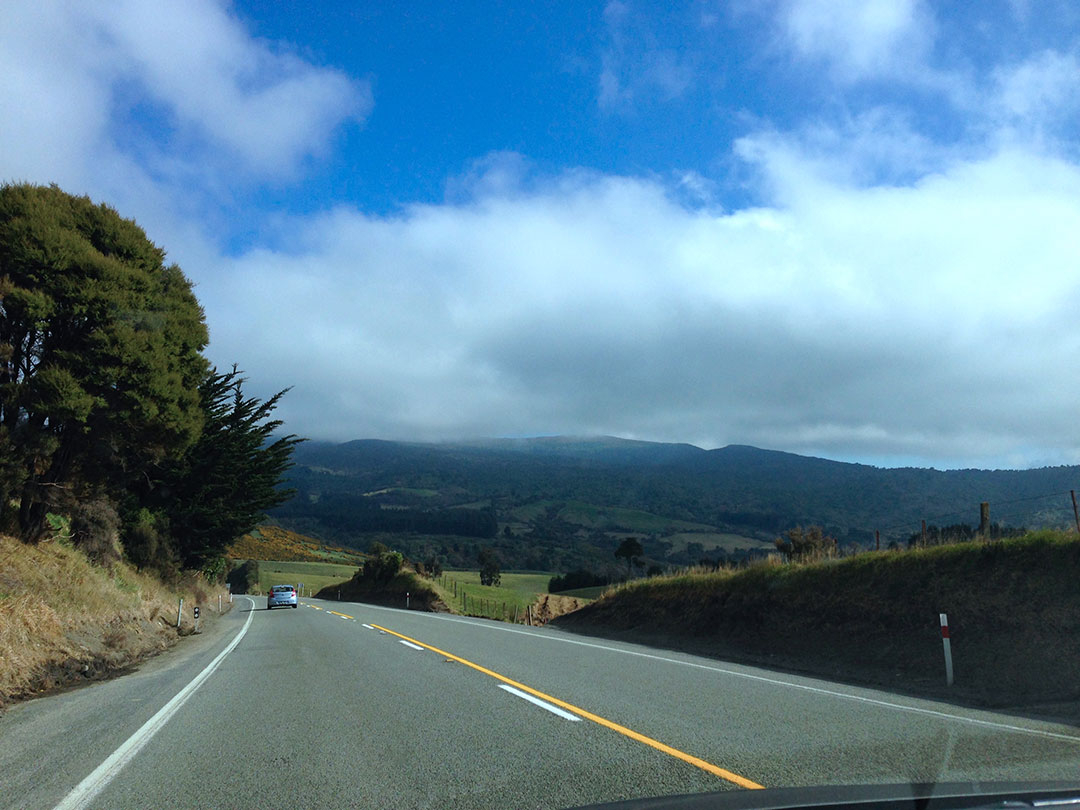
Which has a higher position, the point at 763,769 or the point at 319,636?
the point at 763,769

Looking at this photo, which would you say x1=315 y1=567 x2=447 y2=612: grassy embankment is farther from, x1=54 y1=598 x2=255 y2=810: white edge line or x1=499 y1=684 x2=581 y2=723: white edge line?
x1=54 y1=598 x2=255 y2=810: white edge line

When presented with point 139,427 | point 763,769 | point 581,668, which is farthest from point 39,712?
point 139,427

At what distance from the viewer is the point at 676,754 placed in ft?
20.6

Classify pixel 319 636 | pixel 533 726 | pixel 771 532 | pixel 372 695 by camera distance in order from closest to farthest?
pixel 533 726 < pixel 372 695 < pixel 319 636 < pixel 771 532

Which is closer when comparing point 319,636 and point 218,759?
point 218,759

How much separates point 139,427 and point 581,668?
14.4 meters

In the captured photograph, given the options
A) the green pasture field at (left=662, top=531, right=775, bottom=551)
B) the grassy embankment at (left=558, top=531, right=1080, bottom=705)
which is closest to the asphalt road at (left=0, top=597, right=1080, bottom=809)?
the grassy embankment at (left=558, top=531, right=1080, bottom=705)

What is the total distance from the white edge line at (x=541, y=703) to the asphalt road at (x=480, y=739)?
0.13ft

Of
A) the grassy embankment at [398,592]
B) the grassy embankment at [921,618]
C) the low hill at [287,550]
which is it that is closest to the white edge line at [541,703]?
the grassy embankment at [921,618]

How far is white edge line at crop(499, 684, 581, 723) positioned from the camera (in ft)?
26.2

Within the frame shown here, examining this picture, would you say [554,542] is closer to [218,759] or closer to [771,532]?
[771,532]

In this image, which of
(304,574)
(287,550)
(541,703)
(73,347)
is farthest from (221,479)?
(287,550)

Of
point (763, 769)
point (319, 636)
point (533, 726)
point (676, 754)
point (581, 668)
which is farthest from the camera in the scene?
point (319, 636)

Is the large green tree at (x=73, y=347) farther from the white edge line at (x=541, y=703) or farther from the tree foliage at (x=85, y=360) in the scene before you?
the white edge line at (x=541, y=703)
